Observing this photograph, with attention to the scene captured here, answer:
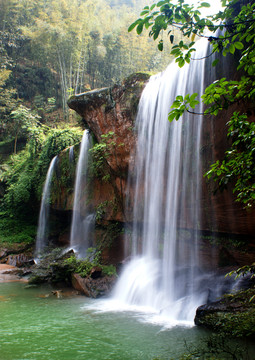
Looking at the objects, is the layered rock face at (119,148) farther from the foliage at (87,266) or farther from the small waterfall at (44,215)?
the small waterfall at (44,215)

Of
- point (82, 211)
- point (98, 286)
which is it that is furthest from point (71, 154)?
point (98, 286)

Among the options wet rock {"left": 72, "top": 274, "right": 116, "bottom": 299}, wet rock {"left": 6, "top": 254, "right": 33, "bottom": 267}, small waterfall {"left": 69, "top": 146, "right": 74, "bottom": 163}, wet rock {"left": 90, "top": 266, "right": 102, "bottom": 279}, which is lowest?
wet rock {"left": 6, "top": 254, "right": 33, "bottom": 267}

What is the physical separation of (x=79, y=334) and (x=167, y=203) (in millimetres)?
4393

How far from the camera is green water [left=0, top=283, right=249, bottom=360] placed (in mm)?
4199

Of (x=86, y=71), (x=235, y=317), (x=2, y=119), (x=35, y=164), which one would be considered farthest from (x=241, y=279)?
(x=86, y=71)

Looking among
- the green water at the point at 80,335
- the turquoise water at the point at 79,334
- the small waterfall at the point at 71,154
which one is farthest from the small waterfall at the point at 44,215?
the green water at the point at 80,335

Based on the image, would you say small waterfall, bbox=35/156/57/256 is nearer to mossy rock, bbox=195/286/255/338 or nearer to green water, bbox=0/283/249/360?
green water, bbox=0/283/249/360

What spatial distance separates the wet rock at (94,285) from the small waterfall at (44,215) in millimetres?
7163

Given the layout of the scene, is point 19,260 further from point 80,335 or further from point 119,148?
point 80,335

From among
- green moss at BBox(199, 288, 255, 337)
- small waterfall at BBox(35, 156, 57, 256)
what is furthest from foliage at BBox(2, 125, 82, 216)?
green moss at BBox(199, 288, 255, 337)

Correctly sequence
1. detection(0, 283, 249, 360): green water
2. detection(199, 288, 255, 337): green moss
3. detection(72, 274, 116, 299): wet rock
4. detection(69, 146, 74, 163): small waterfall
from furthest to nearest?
1. detection(69, 146, 74, 163): small waterfall
2. detection(72, 274, 116, 299): wet rock
3. detection(0, 283, 249, 360): green water
4. detection(199, 288, 255, 337): green moss

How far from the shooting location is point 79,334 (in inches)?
198

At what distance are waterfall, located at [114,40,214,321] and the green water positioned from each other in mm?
1101

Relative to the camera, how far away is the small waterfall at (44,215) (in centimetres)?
1535
